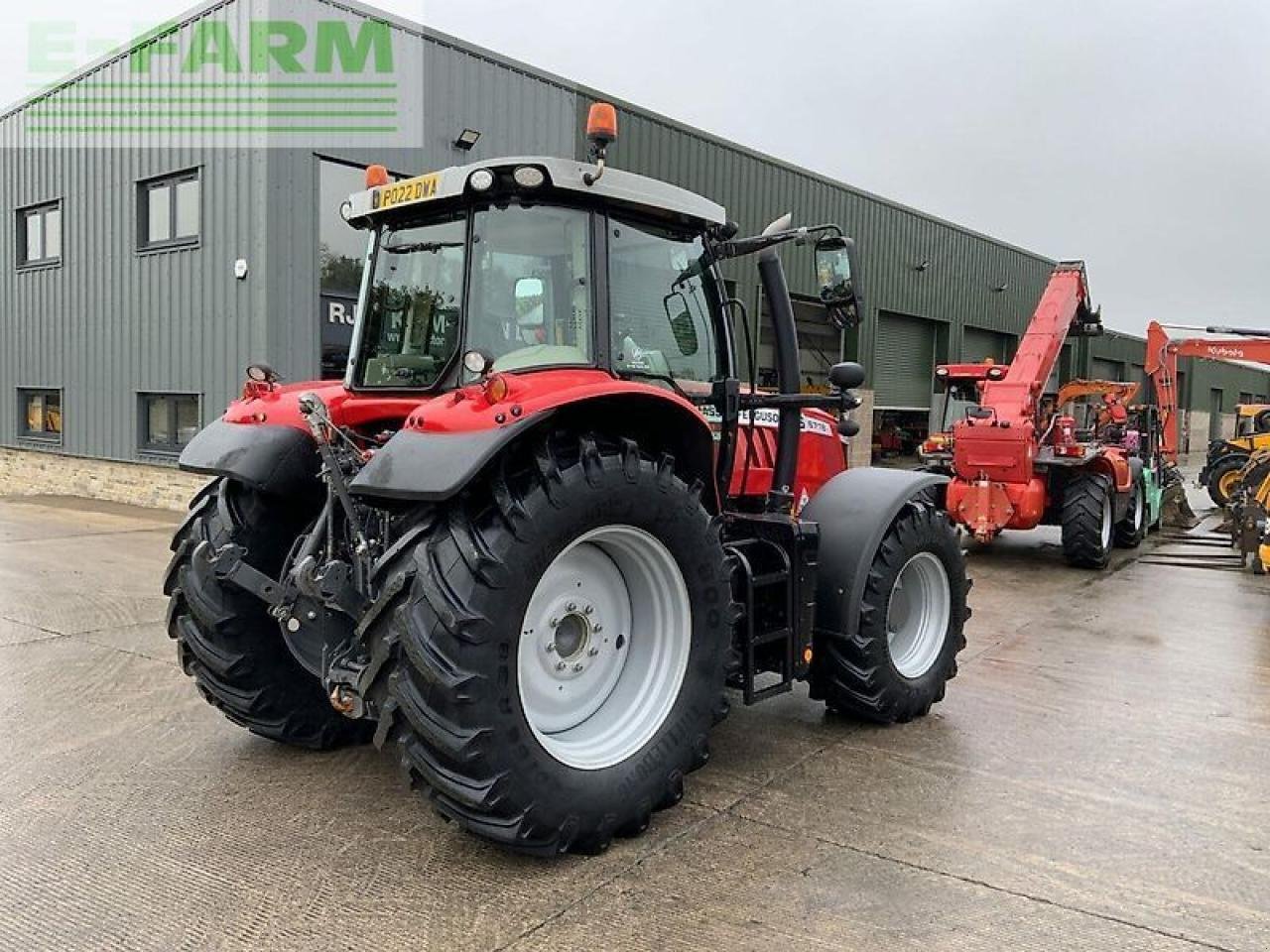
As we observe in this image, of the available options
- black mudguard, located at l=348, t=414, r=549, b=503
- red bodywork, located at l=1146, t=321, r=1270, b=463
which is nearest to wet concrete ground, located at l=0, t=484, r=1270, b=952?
black mudguard, located at l=348, t=414, r=549, b=503

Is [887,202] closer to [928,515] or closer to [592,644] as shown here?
[928,515]

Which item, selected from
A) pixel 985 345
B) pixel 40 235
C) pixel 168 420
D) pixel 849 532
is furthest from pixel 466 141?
pixel 985 345

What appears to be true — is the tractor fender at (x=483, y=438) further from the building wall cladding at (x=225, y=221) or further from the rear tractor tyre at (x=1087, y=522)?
the building wall cladding at (x=225, y=221)

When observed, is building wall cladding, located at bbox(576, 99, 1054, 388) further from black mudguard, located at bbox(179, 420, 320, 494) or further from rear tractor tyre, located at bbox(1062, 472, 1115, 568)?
black mudguard, located at bbox(179, 420, 320, 494)

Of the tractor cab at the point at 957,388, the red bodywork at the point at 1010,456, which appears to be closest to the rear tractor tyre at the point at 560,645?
the red bodywork at the point at 1010,456

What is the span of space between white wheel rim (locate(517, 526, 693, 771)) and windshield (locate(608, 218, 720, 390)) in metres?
0.73

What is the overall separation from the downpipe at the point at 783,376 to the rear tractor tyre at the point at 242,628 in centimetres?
206

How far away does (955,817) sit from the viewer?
3.62 metres

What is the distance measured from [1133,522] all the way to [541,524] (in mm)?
10396

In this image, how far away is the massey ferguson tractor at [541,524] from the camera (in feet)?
9.80

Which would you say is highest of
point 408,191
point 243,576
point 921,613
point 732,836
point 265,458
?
point 408,191

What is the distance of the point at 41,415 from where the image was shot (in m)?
15.3

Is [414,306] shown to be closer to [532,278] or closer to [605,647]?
[532,278]

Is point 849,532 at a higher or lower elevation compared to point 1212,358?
lower
